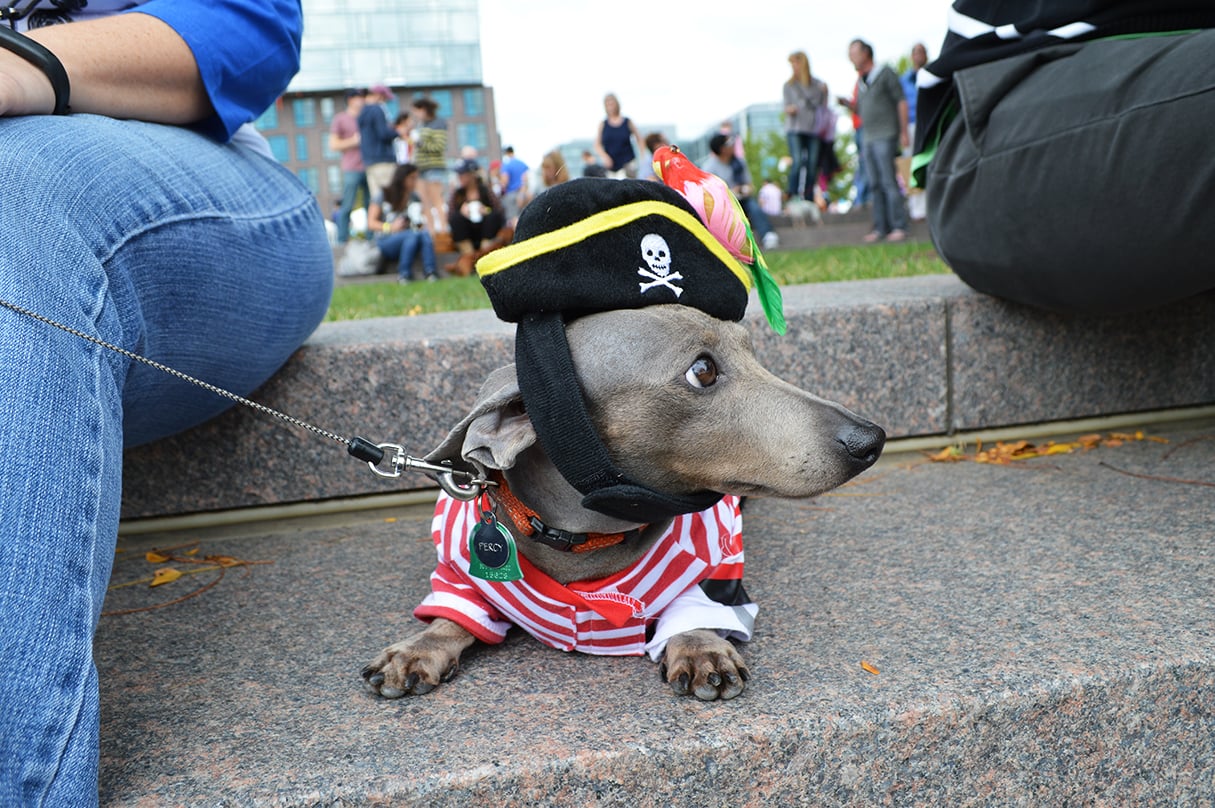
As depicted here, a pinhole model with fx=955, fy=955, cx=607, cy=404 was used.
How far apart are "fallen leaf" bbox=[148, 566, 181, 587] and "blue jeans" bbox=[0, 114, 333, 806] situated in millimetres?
387

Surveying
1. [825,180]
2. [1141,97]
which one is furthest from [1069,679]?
[825,180]

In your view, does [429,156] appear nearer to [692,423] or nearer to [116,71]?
[116,71]

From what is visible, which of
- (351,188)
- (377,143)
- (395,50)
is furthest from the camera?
(395,50)

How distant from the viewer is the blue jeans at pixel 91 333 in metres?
1.23

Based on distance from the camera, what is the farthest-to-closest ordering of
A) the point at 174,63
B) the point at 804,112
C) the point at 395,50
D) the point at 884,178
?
1. the point at 395,50
2. the point at 804,112
3. the point at 884,178
4. the point at 174,63

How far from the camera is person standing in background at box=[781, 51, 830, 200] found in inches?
504

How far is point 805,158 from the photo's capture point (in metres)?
14.1

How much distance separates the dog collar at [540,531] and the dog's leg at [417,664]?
0.88 feet

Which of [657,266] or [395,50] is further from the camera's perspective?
[395,50]

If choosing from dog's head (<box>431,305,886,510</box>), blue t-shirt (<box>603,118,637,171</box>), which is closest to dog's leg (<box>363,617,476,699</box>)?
dog's head (<box>431,305,886,510</box>)

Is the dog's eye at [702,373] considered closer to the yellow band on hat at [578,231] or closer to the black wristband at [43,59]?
the yellow band on hat at [578,231]

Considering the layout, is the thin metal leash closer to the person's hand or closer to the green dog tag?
the green dog tag

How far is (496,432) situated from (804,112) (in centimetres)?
1254

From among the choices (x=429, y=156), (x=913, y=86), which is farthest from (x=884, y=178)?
(x=429, y=156)
